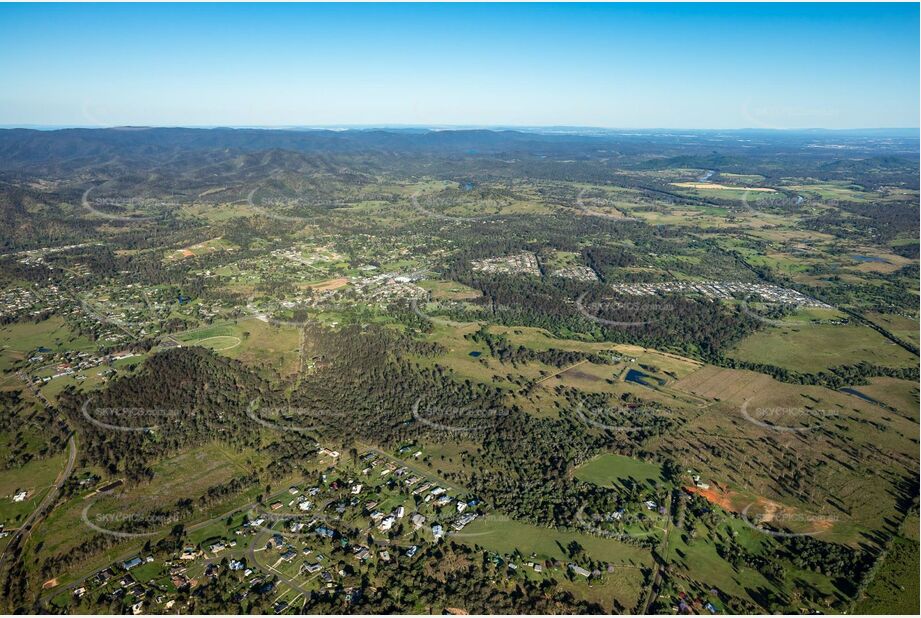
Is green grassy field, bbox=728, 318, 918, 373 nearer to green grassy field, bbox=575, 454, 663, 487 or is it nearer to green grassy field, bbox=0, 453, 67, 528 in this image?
green grassy field, bbox=575, 454, 663, 487

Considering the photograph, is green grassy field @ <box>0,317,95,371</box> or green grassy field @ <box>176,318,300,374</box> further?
green grassy field @ <box>0,317,95,371</box>

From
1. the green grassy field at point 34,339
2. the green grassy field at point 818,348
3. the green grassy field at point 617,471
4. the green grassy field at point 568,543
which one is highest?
the green grassy field at point 34,339

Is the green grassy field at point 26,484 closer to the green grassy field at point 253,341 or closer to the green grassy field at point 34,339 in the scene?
the green grassy field at point 253,341

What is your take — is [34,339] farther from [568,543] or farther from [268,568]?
[568,543]

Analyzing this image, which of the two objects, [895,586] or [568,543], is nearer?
[895,586]

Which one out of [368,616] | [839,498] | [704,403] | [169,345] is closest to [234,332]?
[169,345]

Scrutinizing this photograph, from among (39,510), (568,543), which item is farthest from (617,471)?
(39,510)

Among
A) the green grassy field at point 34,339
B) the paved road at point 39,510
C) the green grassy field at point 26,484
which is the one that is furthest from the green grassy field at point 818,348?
the green grassy field at point 34,339

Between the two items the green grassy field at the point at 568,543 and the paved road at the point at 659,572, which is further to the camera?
the green grassy field at the point at 568,543

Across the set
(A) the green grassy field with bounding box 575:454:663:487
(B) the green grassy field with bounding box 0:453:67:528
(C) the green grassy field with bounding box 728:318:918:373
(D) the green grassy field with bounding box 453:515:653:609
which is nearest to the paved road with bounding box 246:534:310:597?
(D) the green grassy field with bounding box 453:515:653:609

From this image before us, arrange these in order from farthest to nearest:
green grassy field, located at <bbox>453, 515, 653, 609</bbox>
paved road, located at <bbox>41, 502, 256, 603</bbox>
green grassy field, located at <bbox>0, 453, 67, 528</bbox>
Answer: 1. green grassy field, located at <bbox>0, 453, 67, 528</bbox>
2. green grassy field, located at <bbox>453, 515, 653, 609</bbox>
3. paved road, located at <bbox>41, 502, 256, 603</bbox>

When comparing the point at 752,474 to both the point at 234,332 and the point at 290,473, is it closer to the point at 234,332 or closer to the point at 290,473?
the point at 290,473
